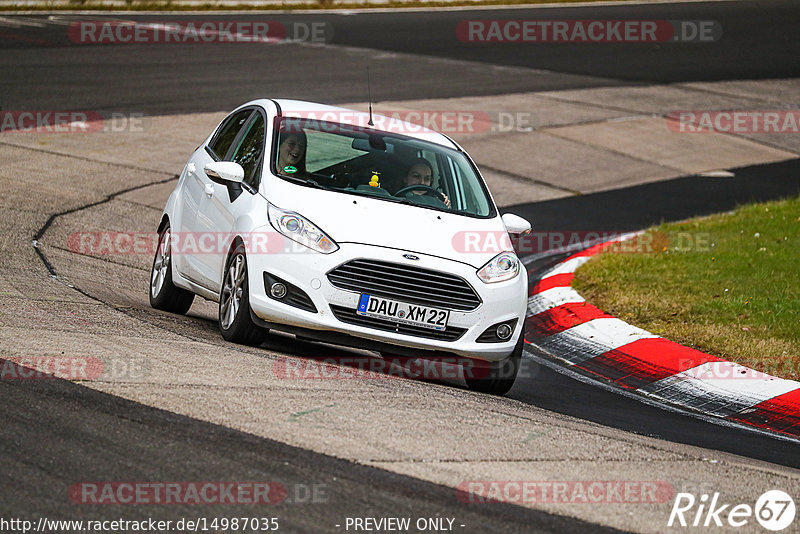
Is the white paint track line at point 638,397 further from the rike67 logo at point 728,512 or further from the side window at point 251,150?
the side window at point 251,150

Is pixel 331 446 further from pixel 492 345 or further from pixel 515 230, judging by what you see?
pixel 515 230

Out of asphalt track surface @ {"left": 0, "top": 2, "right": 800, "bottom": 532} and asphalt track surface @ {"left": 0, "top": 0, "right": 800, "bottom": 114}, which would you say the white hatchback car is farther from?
asphalt track surface @ {"left": 0, "top": 0, "right": 800, "bottom": 114}

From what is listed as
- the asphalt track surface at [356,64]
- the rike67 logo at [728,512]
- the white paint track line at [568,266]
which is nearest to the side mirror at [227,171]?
the rike67 logo at [728,512]

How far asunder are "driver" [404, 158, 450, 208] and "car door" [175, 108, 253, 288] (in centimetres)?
142

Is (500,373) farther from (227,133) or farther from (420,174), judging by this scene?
(227,133)

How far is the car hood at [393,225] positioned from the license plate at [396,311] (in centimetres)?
34

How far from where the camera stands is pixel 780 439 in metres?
7.20

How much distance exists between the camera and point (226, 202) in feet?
26.3

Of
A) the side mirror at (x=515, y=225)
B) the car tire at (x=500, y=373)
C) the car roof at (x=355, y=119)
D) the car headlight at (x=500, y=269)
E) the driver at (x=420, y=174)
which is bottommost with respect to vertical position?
the car tire at (x=500, y=373)

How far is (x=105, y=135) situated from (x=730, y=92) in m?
12.9

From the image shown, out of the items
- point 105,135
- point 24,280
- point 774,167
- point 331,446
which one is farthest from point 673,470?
point 774,167

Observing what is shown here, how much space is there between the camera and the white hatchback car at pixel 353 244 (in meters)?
7.12

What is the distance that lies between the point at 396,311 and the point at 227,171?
162cm

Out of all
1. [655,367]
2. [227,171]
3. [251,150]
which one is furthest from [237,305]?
[655,367]
